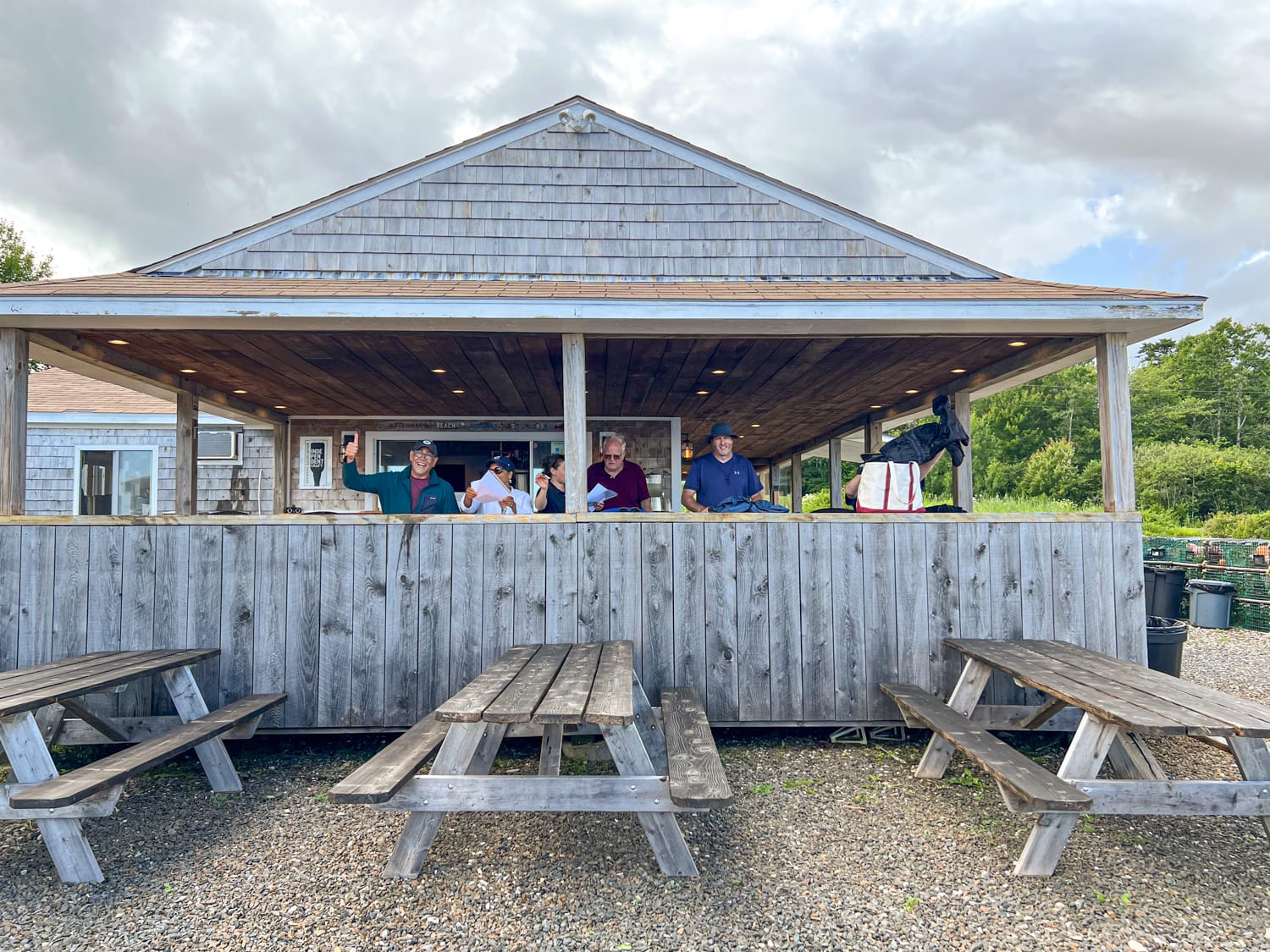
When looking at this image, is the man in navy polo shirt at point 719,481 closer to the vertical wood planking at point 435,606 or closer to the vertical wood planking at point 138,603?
the vertical wood planking at point 435,606

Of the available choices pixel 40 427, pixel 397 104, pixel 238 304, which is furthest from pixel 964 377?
pixel 397 104

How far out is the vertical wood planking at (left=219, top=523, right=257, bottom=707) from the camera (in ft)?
12.0

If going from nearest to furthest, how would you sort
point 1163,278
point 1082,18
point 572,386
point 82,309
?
1. point 82,309
2. point 572,386
3. point 1082,18
4. point 1163,278

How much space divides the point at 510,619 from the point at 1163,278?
137818 millimetres

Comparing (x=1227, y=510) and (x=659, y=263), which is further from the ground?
(x=659, y=263)

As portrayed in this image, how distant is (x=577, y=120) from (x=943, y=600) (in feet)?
14.5

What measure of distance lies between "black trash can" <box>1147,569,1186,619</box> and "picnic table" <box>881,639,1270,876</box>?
6.24m

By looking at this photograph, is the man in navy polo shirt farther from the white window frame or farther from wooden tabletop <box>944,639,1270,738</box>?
the white window frame

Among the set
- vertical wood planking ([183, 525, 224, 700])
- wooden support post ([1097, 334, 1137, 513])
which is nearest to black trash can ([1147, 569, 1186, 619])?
wooden support post ([1097, 334, 1137, 513])

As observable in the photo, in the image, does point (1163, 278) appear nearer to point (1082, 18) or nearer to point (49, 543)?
point (1082, 18)

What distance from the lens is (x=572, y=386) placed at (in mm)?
3803

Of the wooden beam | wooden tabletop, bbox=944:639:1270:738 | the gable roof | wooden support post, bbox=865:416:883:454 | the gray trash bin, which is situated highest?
the gable roof

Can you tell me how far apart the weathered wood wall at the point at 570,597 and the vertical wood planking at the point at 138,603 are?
0.01 metres

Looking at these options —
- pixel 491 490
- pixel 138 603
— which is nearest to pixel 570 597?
pixel 491 490
